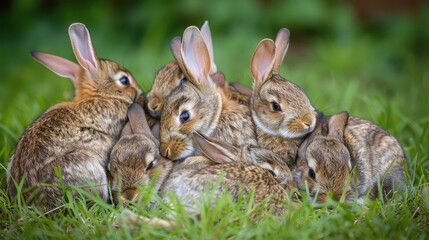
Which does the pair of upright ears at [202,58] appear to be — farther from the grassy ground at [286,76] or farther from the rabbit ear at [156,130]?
the grassy ground at [286,76]

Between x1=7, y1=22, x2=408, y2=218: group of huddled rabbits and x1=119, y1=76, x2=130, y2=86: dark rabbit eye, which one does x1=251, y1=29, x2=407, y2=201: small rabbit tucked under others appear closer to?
x1=7, y1=22, x2=408, y2=218: group of huddled rabbits

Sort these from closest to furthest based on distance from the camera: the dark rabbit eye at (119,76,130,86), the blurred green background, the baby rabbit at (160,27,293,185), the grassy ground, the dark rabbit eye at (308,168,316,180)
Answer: the grassy ground < the dark rabbit eye at (308,168,316,180) < the baby rabbit at (160,27,293,185) < the dark rabbit eye at (119,76,130,86) < the blurred green background

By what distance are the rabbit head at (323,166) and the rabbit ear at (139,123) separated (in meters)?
0.98

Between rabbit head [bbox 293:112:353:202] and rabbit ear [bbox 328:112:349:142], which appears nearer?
rabbit head [bbox 293:112:353:202]

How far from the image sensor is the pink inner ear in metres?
5.00

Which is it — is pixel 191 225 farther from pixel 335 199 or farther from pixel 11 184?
pixel 11 184

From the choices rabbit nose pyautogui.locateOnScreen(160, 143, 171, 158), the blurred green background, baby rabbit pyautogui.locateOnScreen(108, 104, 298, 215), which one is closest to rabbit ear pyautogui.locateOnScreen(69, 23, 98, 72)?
baby rabbit pyautogui.locateOnScreen(108, 104, 298, 215)

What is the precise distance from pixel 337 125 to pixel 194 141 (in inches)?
37.9

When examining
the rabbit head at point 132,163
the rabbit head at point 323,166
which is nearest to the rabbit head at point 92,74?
the rabbit head at point 132,163

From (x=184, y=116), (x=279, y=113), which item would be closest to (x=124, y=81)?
(x=184, y=116)

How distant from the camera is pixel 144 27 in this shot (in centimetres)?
935

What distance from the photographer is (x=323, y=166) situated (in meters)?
4.41

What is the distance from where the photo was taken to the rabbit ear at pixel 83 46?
503 cm

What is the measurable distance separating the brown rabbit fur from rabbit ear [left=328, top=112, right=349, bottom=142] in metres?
0.12
